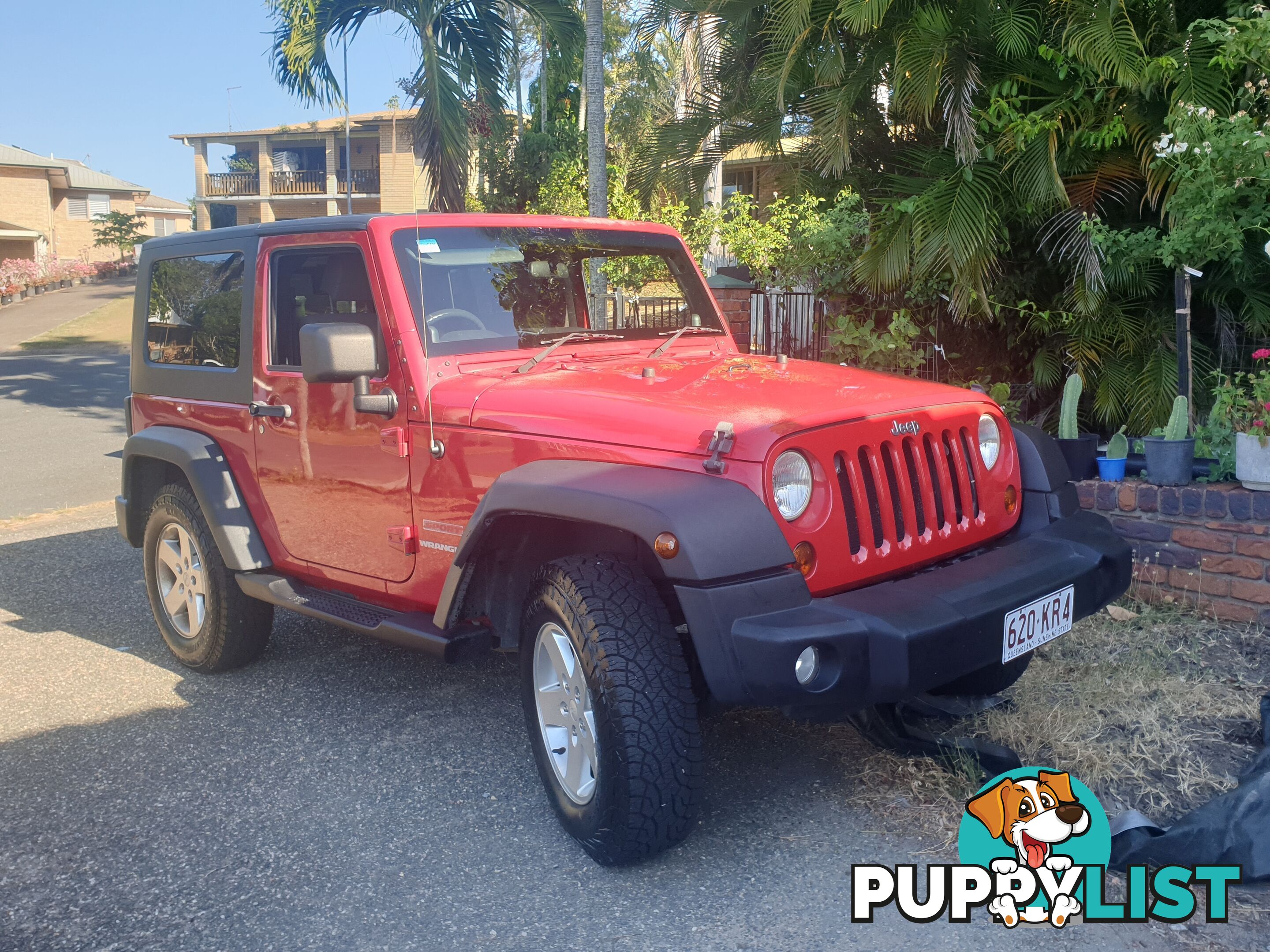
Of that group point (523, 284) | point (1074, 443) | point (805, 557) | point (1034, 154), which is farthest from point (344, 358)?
point (1034, 154)

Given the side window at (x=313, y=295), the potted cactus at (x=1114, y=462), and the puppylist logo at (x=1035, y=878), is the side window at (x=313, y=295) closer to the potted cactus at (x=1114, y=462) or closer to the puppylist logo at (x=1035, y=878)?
the puppylist logo at (x=1035, y=878)

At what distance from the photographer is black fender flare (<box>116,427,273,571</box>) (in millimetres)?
4434

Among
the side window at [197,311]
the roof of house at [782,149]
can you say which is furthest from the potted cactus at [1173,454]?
the roof of house at [782,149]

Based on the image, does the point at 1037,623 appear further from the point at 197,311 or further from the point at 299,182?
the point at 299,182

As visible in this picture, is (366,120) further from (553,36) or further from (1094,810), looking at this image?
(1094,810)

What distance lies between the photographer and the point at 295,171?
148 ft

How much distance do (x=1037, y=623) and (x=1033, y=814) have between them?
54 cm

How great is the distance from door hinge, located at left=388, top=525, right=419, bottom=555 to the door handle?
75 cm

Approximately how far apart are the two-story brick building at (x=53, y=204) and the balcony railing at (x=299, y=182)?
10.2m

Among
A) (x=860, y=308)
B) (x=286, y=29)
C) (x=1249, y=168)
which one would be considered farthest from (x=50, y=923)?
(x=286, y=29)

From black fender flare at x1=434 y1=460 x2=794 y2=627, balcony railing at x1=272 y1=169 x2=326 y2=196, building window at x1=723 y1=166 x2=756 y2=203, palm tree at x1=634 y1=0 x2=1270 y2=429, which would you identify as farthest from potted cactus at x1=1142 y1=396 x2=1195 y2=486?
balcony railing at x1=272 y1=169 x2=326 y2=196

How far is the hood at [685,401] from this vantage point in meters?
3.03

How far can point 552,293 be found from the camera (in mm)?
4211

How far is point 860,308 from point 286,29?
36.5 feet
